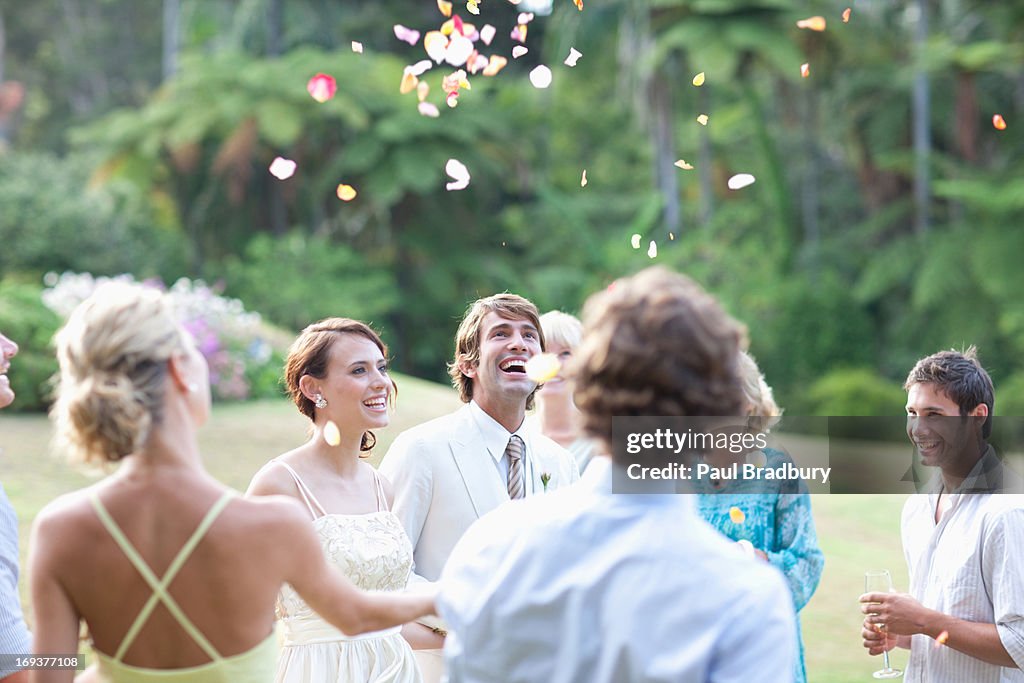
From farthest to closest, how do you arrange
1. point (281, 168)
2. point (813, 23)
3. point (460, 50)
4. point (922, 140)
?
point (922, 140) → point (813, 23) → point (460, 50) → point (281, 168)

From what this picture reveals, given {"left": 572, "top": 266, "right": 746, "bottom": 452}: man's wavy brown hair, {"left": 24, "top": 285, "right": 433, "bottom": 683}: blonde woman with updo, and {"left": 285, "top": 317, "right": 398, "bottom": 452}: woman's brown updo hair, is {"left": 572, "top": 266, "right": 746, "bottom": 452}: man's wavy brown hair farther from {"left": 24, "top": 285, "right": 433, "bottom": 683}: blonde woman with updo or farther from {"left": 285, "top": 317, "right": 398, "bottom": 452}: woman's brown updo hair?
{"left": 285, "top": 317, "right": 398, "bottom": 452}: woman's brown updo hair

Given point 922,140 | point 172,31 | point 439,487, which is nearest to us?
point 439,487

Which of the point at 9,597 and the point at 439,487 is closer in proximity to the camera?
the point at 9,597

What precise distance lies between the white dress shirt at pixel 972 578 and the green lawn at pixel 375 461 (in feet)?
7.09

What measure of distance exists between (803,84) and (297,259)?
1033cm

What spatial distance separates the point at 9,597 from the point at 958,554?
2.51 meters

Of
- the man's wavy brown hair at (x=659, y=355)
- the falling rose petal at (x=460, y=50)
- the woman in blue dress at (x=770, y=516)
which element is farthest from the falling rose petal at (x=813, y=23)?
the man's wavy brown hair at (x=659, y=355)

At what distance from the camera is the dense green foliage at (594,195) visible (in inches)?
770

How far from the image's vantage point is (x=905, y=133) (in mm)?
22297

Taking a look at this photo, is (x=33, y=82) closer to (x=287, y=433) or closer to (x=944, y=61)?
(x=944, y=61)

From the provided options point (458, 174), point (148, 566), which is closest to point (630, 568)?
point (148, 566)

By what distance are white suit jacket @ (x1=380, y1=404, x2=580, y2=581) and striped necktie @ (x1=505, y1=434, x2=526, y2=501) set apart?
5cm

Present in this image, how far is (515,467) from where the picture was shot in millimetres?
3893

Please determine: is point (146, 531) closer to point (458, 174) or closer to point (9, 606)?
A: point (9, 606)
